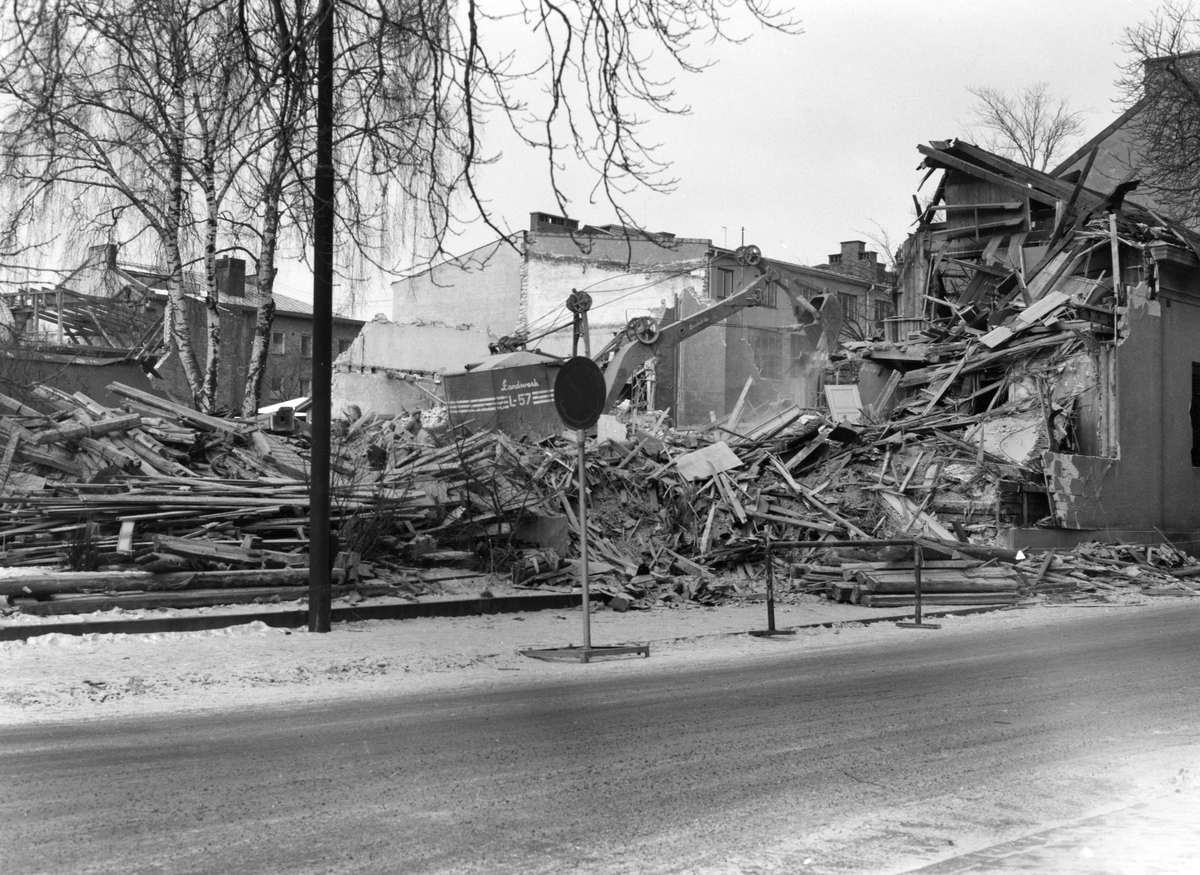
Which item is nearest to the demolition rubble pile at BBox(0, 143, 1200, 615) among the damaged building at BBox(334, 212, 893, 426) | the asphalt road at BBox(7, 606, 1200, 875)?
the asphalt road at BBox(7, 606, 1200, 875)

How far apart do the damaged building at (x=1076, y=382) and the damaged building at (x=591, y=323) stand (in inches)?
369

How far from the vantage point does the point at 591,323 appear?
43.7m

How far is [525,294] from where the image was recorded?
148 ft

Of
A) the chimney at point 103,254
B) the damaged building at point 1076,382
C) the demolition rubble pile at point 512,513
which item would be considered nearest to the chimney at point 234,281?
the chimney at point 103,254

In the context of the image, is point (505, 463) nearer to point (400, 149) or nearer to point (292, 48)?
point (400, 149)

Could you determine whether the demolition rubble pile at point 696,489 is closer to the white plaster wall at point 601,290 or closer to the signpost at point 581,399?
the signpost at point 581,399

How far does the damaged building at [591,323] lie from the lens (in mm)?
38938

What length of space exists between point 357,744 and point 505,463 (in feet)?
36.9

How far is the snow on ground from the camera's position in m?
9.41

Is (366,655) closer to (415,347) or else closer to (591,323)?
(591,323)

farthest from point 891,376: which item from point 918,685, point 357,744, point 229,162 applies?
point 357,744

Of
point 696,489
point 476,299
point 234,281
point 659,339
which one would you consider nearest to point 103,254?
point 696,489

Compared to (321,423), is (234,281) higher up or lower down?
higher up

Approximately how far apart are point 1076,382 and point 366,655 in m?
16.6
